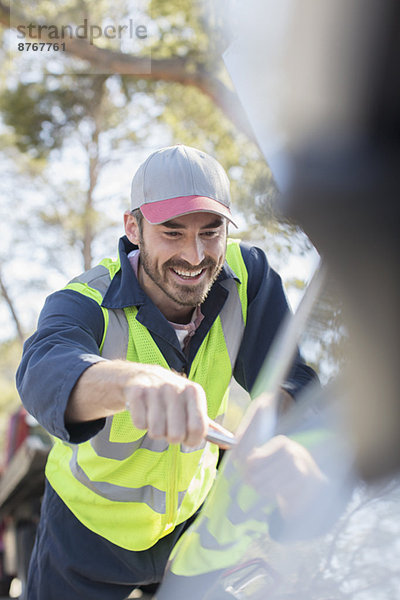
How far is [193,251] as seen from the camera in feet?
6.56

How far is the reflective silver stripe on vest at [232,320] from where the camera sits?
210 centimetres

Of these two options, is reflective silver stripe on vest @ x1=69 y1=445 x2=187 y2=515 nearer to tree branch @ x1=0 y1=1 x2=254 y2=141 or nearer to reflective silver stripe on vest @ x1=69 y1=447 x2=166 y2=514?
reflective silver stripe on vest @ x1=69 y1=447 x2=166 y2=514

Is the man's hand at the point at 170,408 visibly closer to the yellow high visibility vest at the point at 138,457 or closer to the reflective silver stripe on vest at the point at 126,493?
the yellow high visibility vest at the point at 138,457

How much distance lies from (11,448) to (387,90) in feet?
19.9

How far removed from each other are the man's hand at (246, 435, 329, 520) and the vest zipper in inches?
41.1

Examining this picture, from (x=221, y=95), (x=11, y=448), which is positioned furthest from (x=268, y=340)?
(x=221, y=95)

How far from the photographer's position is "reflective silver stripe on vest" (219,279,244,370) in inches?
82.6

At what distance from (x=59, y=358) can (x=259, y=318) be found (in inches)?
29.9

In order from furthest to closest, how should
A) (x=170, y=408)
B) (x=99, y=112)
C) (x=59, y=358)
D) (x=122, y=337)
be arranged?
(x=99, y=112), (x=122, y=337), (x=59, y=358), (x=170, y=408)

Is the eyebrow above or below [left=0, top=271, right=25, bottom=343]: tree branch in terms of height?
above

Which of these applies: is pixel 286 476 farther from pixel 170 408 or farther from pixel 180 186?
pixel 180 186

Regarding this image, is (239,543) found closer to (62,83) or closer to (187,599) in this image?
(187,599)

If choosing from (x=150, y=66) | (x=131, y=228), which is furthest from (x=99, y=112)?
(x=131, y=228)

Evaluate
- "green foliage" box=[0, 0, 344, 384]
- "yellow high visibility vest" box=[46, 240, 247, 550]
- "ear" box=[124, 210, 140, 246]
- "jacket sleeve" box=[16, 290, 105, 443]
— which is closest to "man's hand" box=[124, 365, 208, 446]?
"jacket sleeve" box=[16, 290, 105, 443]
